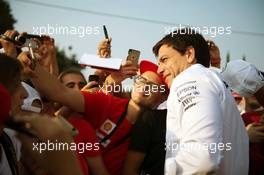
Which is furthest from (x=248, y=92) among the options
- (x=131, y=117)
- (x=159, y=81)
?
(x=131, y=117)

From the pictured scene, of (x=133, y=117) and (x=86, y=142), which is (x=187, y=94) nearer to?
(x=86, y=142)

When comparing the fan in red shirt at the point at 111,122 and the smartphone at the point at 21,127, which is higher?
the smartphone at the point at 21,127

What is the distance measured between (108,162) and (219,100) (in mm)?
1219

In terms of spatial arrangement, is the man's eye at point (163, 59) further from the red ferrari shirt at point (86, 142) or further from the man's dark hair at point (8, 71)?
the man's dark hair at point (8, 71)

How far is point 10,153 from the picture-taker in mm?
1994

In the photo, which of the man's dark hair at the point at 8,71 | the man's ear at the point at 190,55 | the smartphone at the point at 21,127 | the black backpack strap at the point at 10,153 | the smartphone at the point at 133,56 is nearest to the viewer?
the smartphone at the point at 21,127

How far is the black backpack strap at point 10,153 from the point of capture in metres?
1.96

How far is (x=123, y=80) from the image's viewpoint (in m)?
3.85

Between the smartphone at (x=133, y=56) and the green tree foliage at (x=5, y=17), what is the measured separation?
3342 centimetres

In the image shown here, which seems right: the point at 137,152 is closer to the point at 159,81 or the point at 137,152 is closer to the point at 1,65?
the point at 159,81

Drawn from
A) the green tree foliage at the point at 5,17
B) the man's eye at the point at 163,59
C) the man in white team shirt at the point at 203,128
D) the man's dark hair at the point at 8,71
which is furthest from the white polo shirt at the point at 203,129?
the green tree foliage at the point at 5,17

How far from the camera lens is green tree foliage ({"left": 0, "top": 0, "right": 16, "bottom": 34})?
116ft

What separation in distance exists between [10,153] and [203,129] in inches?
39.4

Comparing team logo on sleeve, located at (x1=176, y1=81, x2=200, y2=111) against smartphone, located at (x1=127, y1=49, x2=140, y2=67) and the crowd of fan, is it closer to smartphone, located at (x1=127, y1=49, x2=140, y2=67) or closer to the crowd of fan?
the crowd of fan
